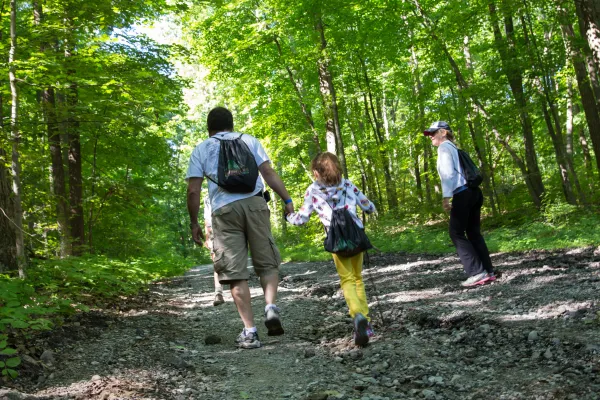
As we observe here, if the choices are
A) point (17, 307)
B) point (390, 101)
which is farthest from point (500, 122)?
point (390, 101)

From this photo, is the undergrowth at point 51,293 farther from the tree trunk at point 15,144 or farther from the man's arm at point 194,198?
the man's arm at point 194,198

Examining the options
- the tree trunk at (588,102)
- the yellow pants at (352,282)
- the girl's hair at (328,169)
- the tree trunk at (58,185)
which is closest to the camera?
the yellow pants at (352,282)

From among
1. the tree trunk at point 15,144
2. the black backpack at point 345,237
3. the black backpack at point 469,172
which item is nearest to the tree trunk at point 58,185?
the tree trunk at point 15,144

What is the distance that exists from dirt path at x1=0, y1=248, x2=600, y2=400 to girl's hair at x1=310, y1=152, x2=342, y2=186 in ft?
5.06

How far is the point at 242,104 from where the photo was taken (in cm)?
2525

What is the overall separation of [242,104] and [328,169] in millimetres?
20885

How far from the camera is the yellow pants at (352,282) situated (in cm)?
486

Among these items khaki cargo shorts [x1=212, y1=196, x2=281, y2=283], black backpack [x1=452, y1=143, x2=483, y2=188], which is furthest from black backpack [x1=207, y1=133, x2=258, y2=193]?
black backpack [x1=452, y1=143, x2=483, y2=188]

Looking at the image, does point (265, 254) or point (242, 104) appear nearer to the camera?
point (265, 254)

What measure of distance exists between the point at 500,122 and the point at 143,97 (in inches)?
399

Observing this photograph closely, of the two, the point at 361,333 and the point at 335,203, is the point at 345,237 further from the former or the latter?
the point at 361,333

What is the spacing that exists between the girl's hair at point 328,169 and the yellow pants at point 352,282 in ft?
2.45

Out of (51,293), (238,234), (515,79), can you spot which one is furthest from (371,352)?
(515,79)

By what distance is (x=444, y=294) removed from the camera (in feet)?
21.6
